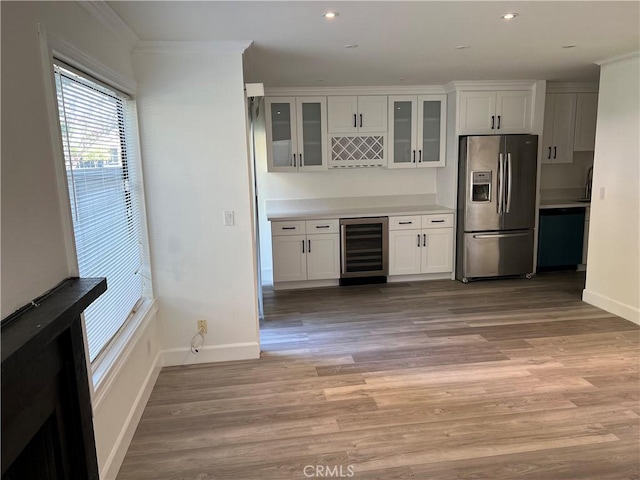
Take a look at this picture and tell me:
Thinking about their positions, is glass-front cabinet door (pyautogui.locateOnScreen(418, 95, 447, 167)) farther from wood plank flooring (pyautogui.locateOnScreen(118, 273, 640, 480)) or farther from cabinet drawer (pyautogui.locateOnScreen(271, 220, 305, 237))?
wood plank flooring (pyautogui.locateOnScreen(118, 273, 640, 480))

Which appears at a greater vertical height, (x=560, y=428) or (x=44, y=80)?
(x=44, y=80)

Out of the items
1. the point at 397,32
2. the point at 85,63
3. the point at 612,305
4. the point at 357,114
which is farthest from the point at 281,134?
the point at 612,305

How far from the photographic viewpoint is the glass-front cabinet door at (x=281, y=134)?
5289mm

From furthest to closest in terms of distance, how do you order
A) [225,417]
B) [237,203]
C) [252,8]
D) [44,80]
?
[237,203], [225,417], [252,8], [44,80]

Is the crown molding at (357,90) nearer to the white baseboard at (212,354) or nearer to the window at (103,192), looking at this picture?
the window at (103,192)

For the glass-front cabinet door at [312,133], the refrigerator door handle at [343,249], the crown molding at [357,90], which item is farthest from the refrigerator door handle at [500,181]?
the glass-front cabinet door at [312,133]

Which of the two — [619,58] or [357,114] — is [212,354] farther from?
[619,58]

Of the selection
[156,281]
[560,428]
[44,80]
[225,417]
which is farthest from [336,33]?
[560,428]

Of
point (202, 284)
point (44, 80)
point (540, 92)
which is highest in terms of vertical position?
point (540, 92)

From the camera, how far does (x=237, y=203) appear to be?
3.33 m

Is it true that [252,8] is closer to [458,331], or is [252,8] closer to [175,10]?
[175,10]

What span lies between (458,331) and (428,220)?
70.5 inches

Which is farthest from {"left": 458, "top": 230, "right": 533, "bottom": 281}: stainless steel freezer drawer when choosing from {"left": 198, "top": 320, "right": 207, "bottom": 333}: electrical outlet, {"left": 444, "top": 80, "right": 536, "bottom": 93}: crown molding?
{"left": 198, "top": 320, "right": 207, "bottom": 333}: electrical outlet

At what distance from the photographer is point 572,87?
571 cm
